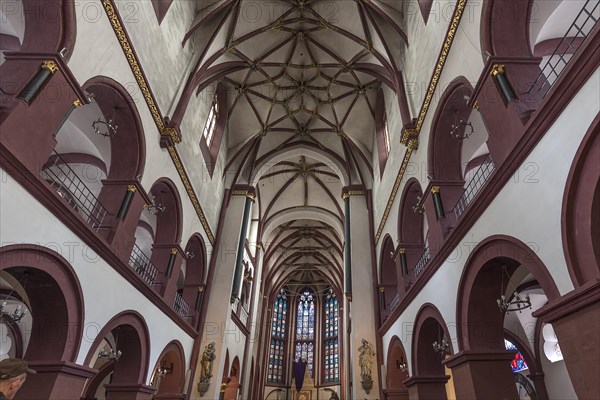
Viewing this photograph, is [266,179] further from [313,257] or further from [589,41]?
[589,41]

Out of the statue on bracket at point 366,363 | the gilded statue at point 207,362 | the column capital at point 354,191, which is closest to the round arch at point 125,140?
the gilded statue at point 207,362

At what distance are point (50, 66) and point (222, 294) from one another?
Result: 11.6 meters

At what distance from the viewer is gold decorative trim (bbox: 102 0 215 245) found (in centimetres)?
866

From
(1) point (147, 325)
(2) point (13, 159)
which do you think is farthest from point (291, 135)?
(2) point (13, 159)

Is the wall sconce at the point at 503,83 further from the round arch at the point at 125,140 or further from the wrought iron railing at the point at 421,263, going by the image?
the round arch at the point at 125,140

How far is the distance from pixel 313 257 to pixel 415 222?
70.7ft

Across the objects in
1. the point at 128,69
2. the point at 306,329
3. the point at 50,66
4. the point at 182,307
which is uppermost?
the point at 306,329

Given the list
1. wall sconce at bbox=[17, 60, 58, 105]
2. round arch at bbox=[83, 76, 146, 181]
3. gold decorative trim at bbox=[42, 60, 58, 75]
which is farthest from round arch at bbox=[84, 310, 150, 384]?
gold decorative trim at bbox=[42, 60, 58, 75]

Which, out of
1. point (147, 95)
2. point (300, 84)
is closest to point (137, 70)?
point (147, 95)

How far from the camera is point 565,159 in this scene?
484cm

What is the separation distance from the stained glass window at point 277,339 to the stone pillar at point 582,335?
33.5 m

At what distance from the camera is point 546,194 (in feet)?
16.9

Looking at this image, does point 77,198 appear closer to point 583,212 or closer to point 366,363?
point 583,212

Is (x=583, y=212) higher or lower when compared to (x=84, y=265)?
lower
